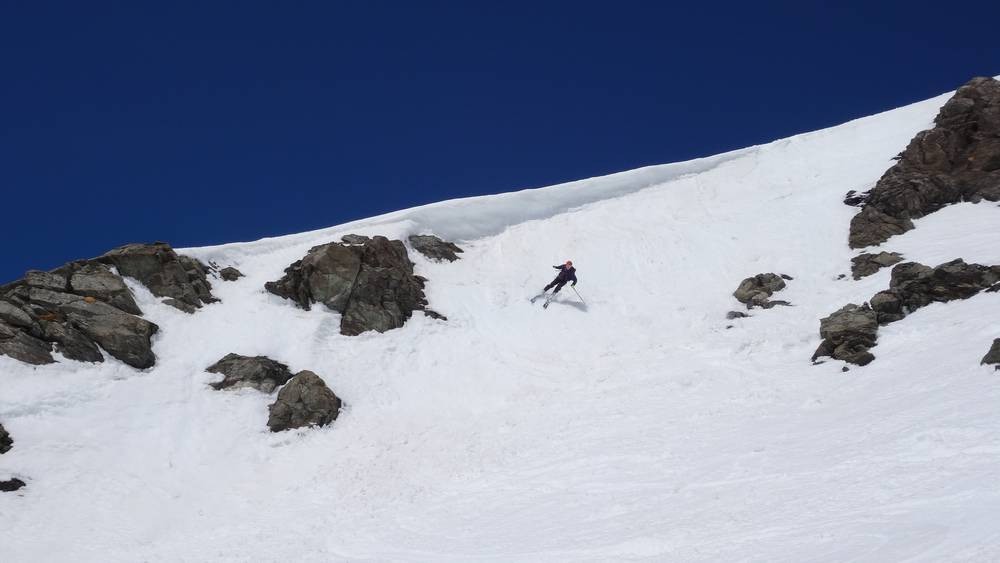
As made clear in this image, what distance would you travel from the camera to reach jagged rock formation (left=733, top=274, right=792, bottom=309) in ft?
76.8

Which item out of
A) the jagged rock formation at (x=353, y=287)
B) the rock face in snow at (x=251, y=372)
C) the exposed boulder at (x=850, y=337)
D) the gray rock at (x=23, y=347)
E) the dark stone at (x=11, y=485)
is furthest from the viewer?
the jagged rock formation at (x=353, y=287)

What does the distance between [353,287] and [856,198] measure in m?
20.3

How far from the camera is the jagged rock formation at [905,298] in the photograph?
18.0m

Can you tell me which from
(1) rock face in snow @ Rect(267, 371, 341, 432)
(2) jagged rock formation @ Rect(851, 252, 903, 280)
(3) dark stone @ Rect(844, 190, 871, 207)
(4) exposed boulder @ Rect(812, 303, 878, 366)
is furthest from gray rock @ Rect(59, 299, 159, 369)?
(3) dark stone @ Rect(844, 190, 871, 207)

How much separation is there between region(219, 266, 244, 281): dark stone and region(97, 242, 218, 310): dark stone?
3.83 feet

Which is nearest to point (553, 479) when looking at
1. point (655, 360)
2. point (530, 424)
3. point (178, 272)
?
point (530, 424)

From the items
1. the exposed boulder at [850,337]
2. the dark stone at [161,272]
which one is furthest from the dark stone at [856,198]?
the dark stone at [161,272]

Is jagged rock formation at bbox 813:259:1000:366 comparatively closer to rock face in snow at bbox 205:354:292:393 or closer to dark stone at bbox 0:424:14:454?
rock face in snow at bbox 205:354:292:393

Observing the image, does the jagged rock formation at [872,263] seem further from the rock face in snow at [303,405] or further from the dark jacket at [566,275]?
the rock face in snow at [303,405]

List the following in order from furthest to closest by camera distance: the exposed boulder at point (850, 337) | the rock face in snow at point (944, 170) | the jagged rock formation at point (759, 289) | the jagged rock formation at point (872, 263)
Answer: the rock face in snow at point (944, 170), the jagged rock formation at point (759, 289), the jagged rock formation at point (872, 263), the exposed boulder at point (850, 337)

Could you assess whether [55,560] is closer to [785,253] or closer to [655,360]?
[655,360]

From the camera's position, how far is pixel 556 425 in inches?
683

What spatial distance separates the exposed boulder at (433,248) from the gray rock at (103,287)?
10.8 metres

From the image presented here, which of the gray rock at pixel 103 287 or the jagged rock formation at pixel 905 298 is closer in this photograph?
the jagged rock formation at pixel 905 298
